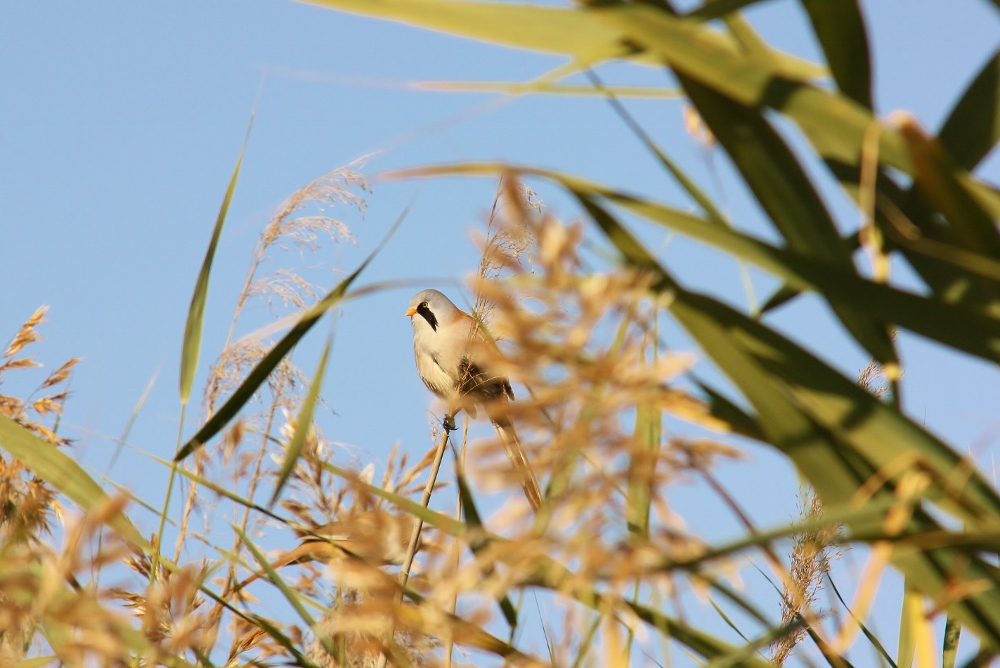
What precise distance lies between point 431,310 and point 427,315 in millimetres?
61

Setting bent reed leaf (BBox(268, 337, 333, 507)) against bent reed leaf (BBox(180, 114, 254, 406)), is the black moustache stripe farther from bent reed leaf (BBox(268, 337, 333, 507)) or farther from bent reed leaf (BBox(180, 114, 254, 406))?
bent reed leaf (BBox(268, 337, 333, 507))

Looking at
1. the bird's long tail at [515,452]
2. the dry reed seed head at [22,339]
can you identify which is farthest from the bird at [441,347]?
the bird's long tail at [515,452]

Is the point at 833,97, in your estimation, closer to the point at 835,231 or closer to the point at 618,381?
the point at 835,231

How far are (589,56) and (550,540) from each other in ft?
1.31

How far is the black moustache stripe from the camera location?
16.4 ft

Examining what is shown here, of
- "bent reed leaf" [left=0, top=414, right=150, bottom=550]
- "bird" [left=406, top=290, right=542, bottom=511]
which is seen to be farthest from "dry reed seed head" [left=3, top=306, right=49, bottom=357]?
"bird" [left=406, top=290, right=542, bottom=511]

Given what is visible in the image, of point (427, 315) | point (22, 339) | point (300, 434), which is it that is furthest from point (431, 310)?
point (300, 434)

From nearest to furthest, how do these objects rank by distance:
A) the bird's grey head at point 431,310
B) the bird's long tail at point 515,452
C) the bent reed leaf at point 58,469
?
the bird's long tail at point 515,452, the bent reed leaf at point 58,469, the bird's grey head at point 431,310

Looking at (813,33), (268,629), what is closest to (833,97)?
(813,33)

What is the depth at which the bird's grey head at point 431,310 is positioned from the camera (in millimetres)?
5000

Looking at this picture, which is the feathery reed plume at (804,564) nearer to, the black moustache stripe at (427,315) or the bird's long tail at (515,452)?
the bird's long tail at (515,452)

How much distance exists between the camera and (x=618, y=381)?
687 mm

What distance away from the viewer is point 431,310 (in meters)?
5.09

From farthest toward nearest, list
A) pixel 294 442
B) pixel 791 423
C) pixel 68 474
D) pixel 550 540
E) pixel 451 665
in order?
pixel 68 474 < pixel 451 665 < pixel 294 442 < pixel 791 423 < pixel 550 540
